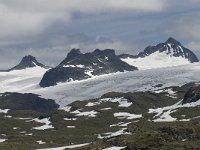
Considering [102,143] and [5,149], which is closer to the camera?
[102,143]

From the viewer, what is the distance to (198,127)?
442 feet

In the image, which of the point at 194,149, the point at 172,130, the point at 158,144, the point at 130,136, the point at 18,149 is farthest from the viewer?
the point at 18,149

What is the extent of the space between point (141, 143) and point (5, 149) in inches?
2961

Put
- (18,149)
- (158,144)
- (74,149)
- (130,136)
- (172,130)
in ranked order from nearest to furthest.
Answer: (158,144)
(172,130)
(130,136)
(74,149)
(18,149)

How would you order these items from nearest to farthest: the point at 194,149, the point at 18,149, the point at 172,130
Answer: the point at 194,149, the point at 172,130, the point at 18,149

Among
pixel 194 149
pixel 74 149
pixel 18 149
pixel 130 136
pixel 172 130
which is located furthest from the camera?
pixel 18 149

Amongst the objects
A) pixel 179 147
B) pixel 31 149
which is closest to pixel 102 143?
pixel 179 147

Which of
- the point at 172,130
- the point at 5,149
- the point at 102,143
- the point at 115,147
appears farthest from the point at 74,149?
the point at 5,149

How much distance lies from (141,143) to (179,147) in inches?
583

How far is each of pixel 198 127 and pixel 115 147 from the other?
21508 mm

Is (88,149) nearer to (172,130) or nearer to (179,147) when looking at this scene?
(172,130)

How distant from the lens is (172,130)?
134000mm

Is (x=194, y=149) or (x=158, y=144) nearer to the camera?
(x=194, y=149)

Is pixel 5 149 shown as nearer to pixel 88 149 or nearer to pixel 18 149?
pixel 18 149
